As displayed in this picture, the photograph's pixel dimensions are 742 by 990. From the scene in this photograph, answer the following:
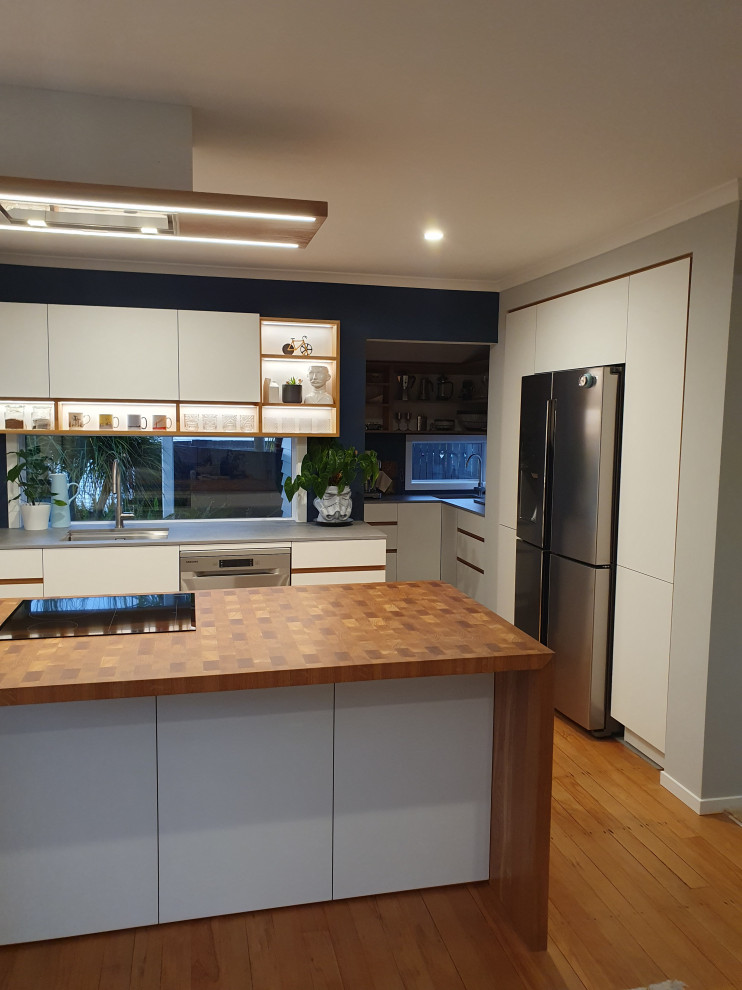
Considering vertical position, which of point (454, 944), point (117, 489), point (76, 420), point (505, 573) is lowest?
point (454, 944)

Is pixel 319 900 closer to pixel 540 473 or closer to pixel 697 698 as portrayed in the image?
pixel 697 698

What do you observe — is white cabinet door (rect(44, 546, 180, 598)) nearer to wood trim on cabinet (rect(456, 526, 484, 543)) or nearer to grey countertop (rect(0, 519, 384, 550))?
grey countertop (rect(0, 519, 384, 550))

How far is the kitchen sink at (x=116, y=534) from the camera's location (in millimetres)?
4582

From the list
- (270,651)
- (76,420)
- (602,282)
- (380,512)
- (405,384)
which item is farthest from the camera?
(405,384)

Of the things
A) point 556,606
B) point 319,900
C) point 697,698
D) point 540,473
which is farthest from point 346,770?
point 540,473

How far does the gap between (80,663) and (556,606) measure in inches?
112

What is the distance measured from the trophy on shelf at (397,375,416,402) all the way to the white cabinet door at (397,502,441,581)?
1224 mm

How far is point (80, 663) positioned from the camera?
2031mm

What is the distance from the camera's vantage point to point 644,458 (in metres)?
3.55

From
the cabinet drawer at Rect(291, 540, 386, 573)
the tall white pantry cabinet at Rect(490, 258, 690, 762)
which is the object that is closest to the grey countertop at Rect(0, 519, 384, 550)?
the cabinet drawer at Rect(291, 540, 386, 573)

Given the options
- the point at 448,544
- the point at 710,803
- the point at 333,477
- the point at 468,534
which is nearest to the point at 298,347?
the point at 333,477

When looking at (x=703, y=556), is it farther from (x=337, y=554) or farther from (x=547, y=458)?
(x=337, y=554)

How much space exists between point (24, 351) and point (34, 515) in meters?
1.03

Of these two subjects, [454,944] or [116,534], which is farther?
[116,534]
